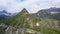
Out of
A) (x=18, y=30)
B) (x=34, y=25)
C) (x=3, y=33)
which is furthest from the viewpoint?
(x=34, y=25)

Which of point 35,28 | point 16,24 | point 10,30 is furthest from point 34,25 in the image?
point 10,30

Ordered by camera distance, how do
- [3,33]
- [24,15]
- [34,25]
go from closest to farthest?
Result: [3,33] → [34,25] → [24,15]

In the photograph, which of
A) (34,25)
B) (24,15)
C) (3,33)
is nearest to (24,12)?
(24,15)

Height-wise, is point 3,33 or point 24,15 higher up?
point 24,15

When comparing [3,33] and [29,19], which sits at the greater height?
[29,19]

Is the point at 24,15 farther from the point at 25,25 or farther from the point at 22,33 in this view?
the point at 22,33

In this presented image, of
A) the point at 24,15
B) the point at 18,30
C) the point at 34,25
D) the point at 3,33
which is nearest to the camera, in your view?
the point at 18,30

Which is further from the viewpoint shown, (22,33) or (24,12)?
(24,12)

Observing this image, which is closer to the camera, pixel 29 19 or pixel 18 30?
pixel 18 30

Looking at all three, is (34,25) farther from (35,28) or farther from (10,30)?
(10,30)

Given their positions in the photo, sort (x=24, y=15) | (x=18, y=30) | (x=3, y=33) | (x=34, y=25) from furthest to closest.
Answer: (x=24, y=15) < (x=34, y=25) < (x=3, y=33) < (x=18, y=30)
